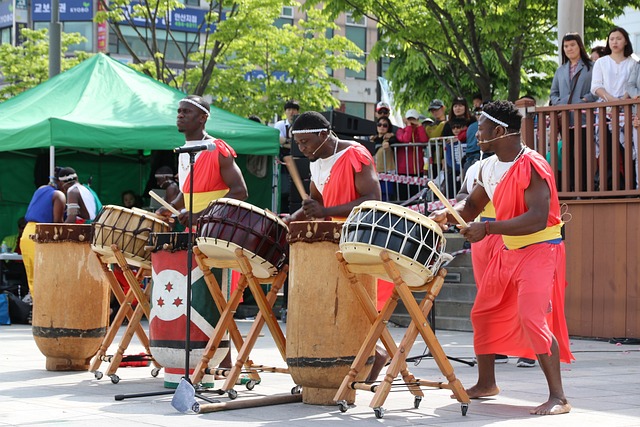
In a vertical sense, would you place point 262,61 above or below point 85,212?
above

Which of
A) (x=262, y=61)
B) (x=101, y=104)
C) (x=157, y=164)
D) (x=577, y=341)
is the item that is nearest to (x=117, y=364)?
(x=577, y=341)

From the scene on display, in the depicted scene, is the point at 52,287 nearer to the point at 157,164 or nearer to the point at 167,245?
the point at 167,245

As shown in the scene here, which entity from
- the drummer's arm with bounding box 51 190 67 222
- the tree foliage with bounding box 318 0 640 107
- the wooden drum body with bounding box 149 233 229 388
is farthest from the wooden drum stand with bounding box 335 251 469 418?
the tree foliage with bounding box 318 0 640 107

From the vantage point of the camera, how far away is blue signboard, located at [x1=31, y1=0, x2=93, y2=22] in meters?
55.1

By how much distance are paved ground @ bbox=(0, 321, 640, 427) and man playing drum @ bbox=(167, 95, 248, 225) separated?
1.50m

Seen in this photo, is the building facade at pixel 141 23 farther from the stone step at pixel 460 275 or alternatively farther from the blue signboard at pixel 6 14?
the stone step at pixel 460 275

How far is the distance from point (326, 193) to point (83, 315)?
2.64m

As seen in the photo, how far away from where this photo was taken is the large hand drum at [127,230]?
887cm

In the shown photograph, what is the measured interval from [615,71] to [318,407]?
686 centimetres

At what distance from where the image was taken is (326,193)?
8133 millimetres

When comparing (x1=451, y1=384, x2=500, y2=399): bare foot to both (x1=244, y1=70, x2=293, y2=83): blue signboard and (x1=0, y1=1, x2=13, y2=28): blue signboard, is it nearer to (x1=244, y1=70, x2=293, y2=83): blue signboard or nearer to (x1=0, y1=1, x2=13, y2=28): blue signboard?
(x1=244, y1=70, x2=293, y2=83): blue signboard

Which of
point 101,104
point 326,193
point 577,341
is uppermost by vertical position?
point 101,104

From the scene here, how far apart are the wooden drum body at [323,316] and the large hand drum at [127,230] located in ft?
6.19

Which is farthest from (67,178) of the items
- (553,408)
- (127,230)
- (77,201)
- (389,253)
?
(553,408)
